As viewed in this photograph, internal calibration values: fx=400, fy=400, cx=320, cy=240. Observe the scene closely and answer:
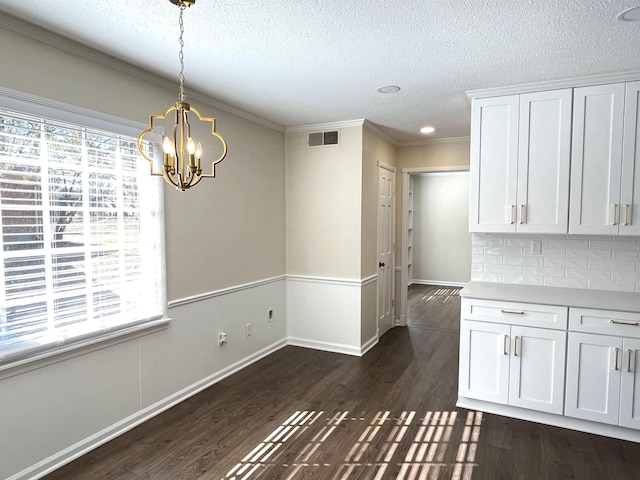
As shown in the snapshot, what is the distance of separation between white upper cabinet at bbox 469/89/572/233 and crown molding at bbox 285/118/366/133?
131 centimetres

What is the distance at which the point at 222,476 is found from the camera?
2363mm

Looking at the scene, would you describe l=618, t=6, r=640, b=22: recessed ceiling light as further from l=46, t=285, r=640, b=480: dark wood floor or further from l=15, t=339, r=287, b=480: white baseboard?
l=15, t=339, r=287, b=480: white baseboard

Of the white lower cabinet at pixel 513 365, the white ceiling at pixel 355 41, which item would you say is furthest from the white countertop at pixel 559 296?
the white ceiling at pixel 355 41

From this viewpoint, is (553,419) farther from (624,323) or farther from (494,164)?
(494,164)

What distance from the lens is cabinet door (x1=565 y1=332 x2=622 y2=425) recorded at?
2744 mm

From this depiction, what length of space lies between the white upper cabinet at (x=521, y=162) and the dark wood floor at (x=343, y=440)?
1.53 metres

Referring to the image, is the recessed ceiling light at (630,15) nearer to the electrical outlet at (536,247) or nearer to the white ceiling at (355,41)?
the white ceiling at (355,41)

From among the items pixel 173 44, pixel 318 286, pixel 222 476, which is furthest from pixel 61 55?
pixel 318 286

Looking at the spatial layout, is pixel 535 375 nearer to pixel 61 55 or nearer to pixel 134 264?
pixel 134 264

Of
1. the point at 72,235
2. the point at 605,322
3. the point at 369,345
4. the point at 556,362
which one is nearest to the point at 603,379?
the point at 556,362

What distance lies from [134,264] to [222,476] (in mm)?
1543

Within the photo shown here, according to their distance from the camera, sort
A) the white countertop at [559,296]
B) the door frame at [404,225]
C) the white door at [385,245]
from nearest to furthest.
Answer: the white countertop at [559,296] → the white door at [385,245] → the door frame at [404,225]

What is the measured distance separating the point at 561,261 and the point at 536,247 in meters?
0.23

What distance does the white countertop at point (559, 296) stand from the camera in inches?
111
